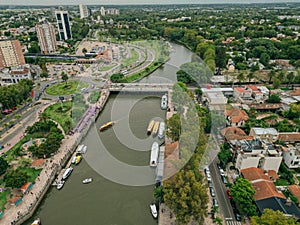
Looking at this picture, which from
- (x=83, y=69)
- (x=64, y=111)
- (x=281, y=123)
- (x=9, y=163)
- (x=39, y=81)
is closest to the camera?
(x=9, y=163)

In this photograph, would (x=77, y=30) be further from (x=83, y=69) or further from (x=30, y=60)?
(x=83, y=69)

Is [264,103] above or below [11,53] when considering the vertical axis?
below

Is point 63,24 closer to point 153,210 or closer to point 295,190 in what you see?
point 153,210

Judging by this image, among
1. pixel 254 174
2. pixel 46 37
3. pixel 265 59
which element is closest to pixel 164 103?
pixel 254 174

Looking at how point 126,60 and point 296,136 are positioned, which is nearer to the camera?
point 296,136

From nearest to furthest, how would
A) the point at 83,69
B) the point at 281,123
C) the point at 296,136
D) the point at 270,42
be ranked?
the point at 296,136 < the point at 281,123 < the point at 83,69 < the point at 270,42

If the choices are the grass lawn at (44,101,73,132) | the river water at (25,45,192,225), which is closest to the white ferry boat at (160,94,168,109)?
the river water at (25,45,192,225)

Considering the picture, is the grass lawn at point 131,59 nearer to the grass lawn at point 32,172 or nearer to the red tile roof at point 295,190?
the grass lawn at point 32,172

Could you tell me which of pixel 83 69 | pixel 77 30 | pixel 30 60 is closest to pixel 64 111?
pixel 83 69
